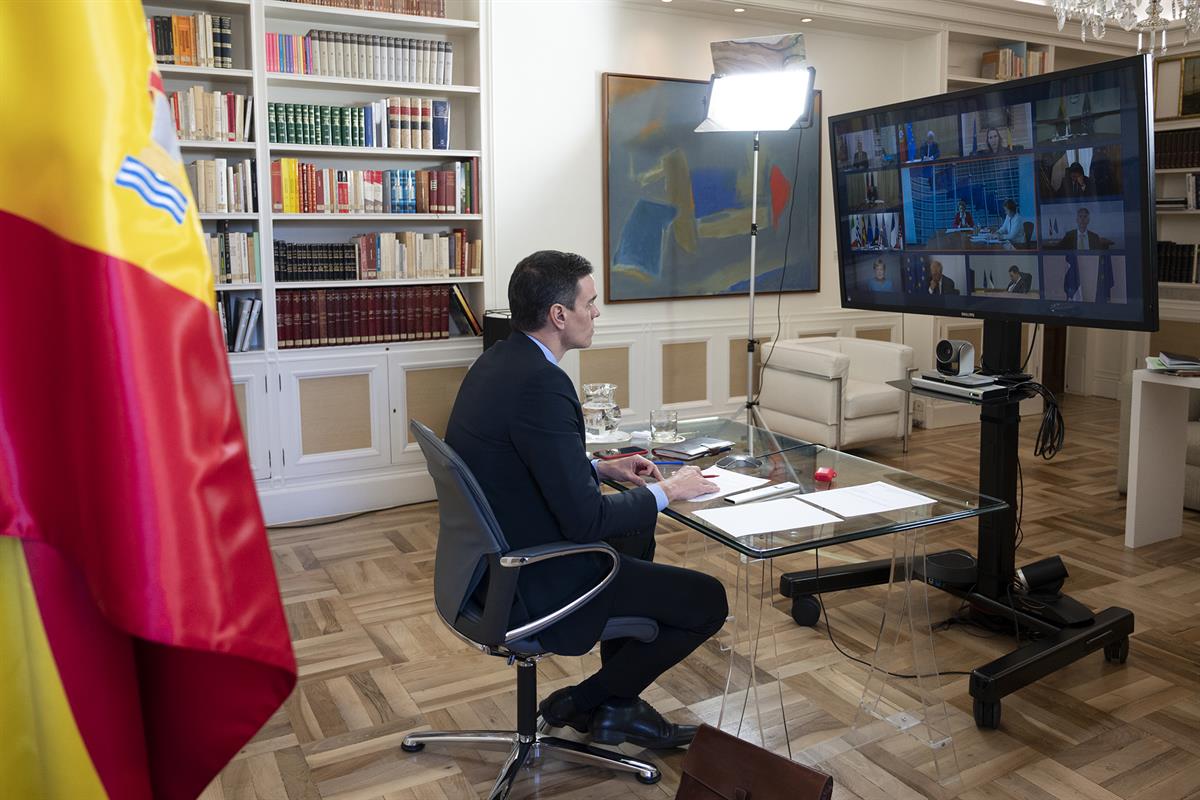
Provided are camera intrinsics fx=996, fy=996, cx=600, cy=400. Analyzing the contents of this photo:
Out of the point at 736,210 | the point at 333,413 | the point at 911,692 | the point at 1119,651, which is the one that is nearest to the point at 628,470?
the point at 911,692

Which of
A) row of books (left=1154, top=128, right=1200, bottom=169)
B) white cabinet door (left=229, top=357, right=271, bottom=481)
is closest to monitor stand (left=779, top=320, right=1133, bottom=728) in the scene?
white cabinet door (left=229, top=357, right=271, bottom=481)

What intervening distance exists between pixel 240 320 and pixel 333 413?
621 mm

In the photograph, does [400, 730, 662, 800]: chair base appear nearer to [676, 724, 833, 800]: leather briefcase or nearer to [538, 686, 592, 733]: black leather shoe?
[538, 686, 592, 733]: black leather shoe

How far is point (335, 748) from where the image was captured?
8.89ft

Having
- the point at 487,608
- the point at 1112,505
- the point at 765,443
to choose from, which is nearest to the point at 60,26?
the point at 487,608

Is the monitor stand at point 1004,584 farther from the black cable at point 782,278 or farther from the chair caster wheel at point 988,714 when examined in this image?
the black cable at point 782,278

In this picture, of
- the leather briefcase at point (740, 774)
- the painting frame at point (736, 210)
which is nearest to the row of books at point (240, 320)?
the painting frame at point (736, 210)

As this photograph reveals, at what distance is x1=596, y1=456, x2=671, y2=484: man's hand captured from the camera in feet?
8.78

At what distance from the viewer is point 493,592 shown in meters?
2.18

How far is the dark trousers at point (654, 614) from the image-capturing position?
2.39m

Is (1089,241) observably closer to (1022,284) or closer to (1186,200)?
(1022,284)

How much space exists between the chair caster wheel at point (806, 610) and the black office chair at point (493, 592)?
1.14 metres

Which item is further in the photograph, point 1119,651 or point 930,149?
point 930,149

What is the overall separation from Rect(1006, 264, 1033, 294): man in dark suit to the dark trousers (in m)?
1.41
